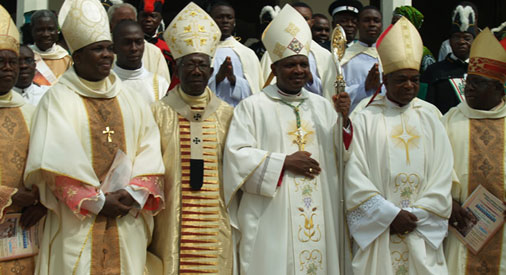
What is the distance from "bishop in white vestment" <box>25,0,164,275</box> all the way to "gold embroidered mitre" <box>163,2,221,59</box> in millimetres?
628

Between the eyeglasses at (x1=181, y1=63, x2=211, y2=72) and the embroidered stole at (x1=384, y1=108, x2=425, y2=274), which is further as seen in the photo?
the eyeglasses at (x1=181, y1=63, x2=211, y2=72)

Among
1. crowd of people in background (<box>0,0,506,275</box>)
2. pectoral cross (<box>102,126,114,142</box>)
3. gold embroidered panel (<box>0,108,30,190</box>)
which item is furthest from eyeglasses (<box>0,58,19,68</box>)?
pectoral cross (<box>102,126,114,142</box>)

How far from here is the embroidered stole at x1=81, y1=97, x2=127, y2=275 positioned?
18.7 feet

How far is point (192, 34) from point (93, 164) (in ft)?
4.60

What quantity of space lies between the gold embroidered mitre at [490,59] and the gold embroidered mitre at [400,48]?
1.71 feet

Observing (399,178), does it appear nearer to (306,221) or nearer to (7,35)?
(306,221)

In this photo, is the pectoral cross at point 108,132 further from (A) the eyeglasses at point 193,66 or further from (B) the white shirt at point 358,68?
(B) the white shirt at point 358,68

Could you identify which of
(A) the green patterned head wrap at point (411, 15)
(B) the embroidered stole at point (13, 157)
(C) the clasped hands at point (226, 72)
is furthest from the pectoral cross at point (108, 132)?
(A) the green patterned head wrap at point (411, 15)

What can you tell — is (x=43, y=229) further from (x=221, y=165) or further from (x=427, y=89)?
(x=427, y=89)

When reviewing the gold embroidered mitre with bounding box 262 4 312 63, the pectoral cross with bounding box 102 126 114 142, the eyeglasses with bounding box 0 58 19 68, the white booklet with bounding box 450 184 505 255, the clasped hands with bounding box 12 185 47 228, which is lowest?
the white booklet with bounding box 450 184 505 255

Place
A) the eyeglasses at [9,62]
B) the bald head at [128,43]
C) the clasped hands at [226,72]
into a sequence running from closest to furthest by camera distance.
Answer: the eyeglasses at [9,62] → the bald head at [128,43] → the clasped hands at [226,72]

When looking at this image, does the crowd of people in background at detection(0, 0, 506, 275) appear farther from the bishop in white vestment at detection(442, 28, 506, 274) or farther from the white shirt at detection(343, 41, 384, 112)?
the white shirt at detection(343, 41, 384, 112)

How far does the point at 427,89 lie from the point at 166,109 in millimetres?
3257

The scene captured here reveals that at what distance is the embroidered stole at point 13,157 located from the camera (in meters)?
5.61
